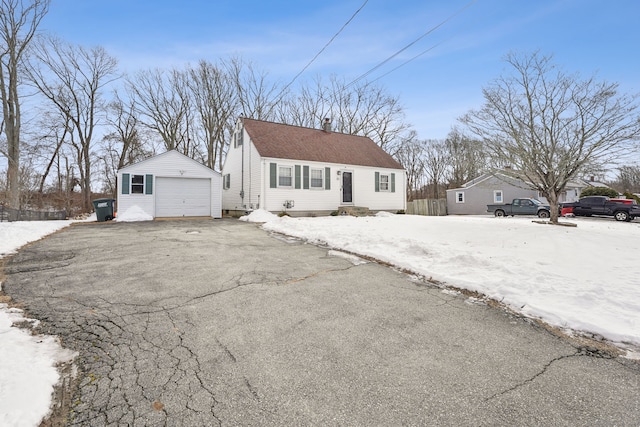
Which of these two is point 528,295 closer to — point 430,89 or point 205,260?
point 205,260

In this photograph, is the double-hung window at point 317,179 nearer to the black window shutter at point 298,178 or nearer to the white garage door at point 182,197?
the black window shutter at point 298,178

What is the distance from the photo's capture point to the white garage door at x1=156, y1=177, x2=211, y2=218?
1494 cm

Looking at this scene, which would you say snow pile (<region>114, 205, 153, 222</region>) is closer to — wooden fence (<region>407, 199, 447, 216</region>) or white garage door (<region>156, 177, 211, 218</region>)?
white garage door (<region>156, 177, 211, 218</region>)

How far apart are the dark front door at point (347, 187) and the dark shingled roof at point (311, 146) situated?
73 centimetres

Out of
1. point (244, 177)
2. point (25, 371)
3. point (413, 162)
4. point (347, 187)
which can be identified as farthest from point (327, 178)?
point (413, 162)

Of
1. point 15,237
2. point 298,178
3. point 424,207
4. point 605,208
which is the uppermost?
point 298,178

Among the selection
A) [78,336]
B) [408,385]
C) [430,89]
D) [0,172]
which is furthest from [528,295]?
[0,172]

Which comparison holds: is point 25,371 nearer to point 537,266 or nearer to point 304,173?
point 537,266

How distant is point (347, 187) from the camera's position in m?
17.4

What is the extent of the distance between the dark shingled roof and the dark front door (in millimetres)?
730

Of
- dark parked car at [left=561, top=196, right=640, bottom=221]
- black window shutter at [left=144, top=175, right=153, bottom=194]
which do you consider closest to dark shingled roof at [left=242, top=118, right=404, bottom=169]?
black window shutter at [left=144, top=175, right=153, bottom=194]

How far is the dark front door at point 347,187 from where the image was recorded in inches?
678

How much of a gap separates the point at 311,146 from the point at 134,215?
1008cm

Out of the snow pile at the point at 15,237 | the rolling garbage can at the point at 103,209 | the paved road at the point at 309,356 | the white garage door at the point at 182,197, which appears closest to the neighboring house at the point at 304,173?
the white garage door at the point at 182,197
